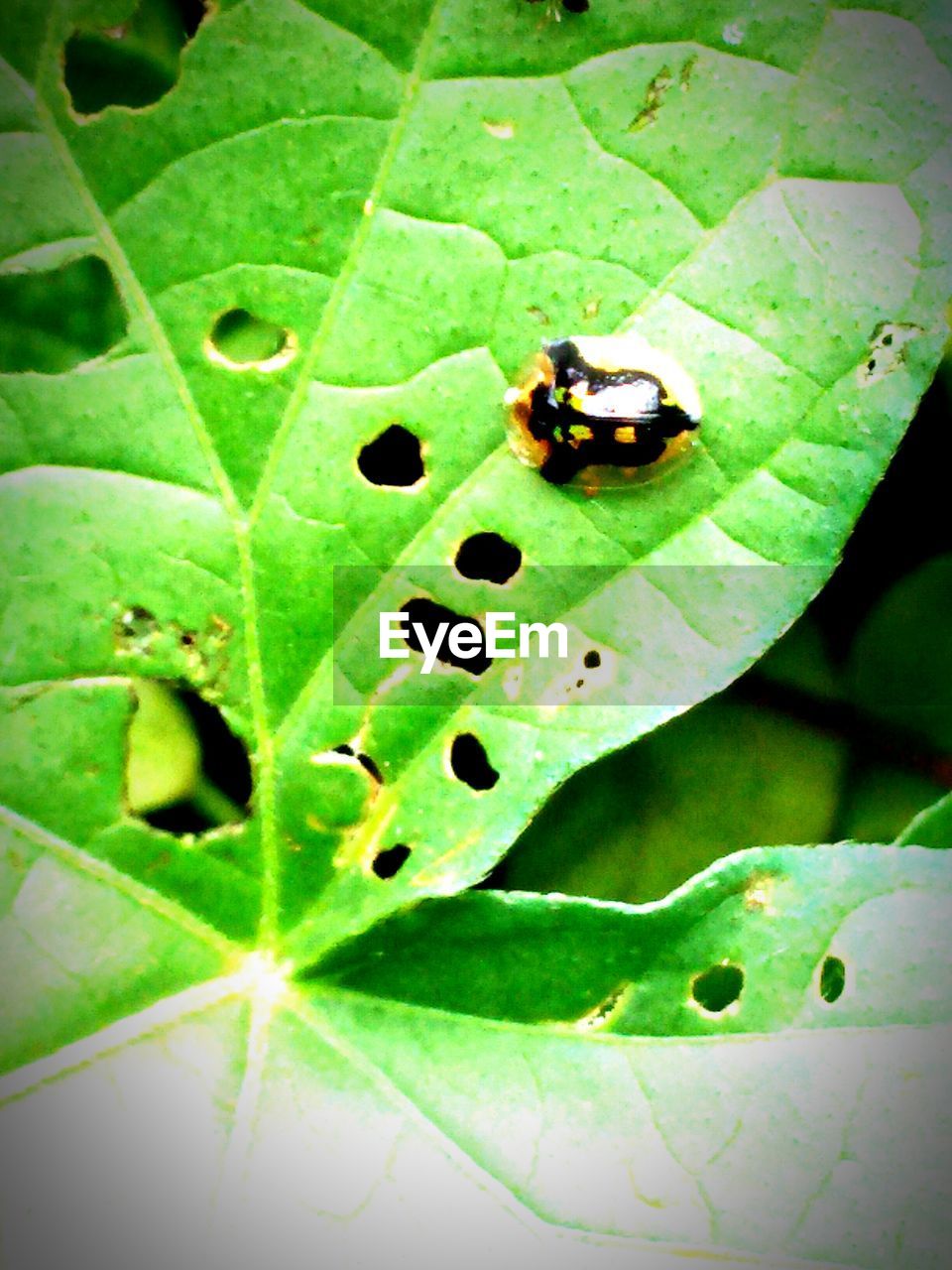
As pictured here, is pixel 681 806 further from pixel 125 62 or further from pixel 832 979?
pixel 125 62

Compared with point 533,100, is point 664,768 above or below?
below

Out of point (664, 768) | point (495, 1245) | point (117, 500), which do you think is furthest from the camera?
point (664, 768)

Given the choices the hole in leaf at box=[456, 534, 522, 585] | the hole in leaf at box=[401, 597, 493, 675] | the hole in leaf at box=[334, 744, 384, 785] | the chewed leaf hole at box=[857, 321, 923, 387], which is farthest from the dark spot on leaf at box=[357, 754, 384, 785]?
the chewed leaf hole at box=[857, 321, 923, 387]

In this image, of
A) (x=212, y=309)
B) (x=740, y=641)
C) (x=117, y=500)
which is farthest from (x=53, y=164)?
(x=740, y=641)

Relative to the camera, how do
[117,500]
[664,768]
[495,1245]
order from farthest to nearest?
[664,768] < [117,500] < [495,1245]

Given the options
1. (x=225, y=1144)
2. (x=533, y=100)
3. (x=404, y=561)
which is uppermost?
(x=533, y=100)

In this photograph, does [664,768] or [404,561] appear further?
[664,768]

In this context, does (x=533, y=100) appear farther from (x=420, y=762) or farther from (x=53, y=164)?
(x=420, y=762)

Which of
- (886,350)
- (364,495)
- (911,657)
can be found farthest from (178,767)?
(911,657)
